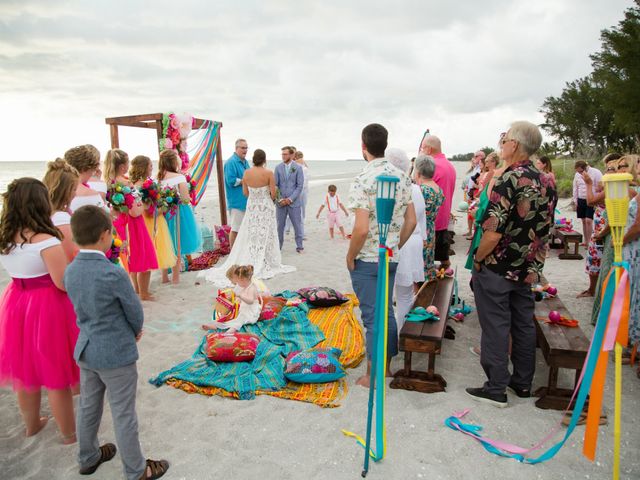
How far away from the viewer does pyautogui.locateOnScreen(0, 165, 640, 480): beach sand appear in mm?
2641

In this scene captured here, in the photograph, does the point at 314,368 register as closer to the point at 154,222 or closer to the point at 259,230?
the point at 154,222

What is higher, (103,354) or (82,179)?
(82,179)

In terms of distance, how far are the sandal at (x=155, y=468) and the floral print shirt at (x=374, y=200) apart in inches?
74.6

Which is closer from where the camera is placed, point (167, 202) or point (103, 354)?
point (103, 354)

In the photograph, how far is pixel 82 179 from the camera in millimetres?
4078

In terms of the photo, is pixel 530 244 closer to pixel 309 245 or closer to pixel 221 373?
pixel 221 373

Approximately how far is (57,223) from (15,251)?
0.37 metres

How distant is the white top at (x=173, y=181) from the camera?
6191mm

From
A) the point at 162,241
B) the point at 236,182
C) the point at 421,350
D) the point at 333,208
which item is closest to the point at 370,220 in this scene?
the point at 421,350

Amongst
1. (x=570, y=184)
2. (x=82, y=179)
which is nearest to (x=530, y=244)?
(x=82, y=179)

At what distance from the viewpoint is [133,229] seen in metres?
5.67

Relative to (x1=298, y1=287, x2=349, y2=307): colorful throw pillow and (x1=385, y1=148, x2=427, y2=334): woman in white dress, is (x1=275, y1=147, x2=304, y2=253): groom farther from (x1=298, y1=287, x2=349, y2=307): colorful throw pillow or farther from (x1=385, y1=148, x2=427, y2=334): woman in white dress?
(x1=385, y1=148, x2=427, y2=334): woman in white dress

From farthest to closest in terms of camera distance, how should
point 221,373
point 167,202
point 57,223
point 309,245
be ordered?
point 309,245, point 167,202, point 221,373, point 57,223

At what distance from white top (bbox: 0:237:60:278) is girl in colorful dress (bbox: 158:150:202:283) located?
358 cm
